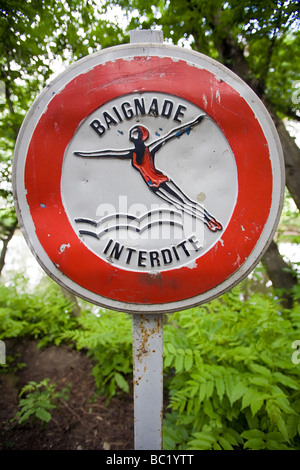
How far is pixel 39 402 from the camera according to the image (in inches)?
73.2

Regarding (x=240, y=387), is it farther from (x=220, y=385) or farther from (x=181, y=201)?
(x=181, y=201)

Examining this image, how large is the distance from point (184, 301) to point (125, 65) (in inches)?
30.8

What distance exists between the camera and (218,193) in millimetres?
909

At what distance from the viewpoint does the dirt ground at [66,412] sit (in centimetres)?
174

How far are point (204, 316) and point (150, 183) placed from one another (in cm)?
123

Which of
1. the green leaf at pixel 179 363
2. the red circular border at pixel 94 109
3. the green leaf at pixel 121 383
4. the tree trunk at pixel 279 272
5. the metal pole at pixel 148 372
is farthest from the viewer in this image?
the tree trunk at pixel 279 272

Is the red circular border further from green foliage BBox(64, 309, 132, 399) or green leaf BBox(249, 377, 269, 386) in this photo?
green foliage BBox(64, 309, 132, 399)

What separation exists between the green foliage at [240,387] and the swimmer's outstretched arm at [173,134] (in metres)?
1.01

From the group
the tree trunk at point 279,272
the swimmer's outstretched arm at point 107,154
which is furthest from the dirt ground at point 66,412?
the swimmer's outstretched arm at point 107,154

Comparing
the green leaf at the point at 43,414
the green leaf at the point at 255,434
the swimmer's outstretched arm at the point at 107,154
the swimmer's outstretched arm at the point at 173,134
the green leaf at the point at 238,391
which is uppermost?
the swimmer's outstretched arm at the point at 173,134

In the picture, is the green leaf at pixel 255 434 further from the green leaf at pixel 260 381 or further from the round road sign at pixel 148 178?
the round road sign at pixel 148 178

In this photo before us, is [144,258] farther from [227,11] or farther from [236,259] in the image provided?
[227,11]

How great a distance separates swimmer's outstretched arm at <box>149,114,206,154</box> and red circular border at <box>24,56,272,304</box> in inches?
2.7

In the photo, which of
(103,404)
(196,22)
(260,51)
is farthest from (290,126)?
(103,404)
